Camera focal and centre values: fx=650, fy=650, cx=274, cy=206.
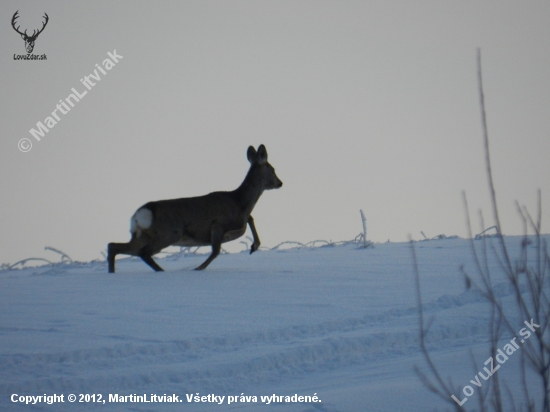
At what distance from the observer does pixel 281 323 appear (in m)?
5.56

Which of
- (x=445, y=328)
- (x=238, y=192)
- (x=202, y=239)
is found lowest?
(x=445, y=328)

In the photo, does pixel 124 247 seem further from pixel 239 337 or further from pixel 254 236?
pixel 239 337

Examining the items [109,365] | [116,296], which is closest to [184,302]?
[116,296]

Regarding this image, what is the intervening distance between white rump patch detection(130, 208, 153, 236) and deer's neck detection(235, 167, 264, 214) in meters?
1.36

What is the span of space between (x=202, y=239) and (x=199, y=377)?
4.50 metres

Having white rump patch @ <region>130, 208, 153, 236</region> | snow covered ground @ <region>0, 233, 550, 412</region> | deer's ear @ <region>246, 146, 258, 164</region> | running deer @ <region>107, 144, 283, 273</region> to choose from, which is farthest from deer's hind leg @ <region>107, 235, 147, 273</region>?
deer's ear @ <region>246, 146, 258, 164</region>

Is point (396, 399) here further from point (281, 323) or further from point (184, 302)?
point (184, 302)

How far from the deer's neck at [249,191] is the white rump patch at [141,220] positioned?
1361 millimetres

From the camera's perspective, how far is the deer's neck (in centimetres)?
917

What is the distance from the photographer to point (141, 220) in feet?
27.7

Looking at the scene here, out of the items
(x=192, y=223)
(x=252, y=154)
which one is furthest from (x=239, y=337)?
(x=252, y=154)

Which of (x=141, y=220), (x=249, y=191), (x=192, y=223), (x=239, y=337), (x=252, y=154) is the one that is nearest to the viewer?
(x=239, y=337)

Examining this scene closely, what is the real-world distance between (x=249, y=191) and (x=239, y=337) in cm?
423

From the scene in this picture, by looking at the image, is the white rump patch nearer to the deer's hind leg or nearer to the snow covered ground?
the deer's hind leg
